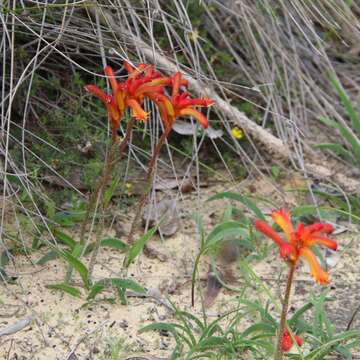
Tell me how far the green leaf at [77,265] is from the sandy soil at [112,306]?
2.3 inches

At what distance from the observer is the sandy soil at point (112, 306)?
2260 millimetres

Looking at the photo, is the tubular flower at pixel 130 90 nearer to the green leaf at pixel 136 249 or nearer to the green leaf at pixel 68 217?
the green leaf at pixel 136 249

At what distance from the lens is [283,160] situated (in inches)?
131

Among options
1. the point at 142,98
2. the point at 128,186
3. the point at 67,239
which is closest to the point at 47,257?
the point at 67,239

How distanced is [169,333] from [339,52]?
81.1 inches

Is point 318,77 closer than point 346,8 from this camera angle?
No

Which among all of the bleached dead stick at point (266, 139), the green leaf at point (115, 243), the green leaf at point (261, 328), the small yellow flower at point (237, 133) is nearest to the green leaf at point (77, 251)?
the green leaf at point (115, 243)

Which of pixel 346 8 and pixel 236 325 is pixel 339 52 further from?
pixel 236 325

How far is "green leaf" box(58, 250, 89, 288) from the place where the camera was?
2352mm

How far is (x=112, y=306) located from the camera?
243cm

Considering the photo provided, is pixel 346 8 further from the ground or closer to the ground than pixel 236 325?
further from the ground

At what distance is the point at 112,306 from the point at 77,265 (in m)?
0.17

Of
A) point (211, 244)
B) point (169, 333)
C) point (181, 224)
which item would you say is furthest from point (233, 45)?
point (169, 333)

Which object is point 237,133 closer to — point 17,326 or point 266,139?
point 266,139
